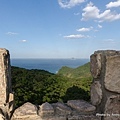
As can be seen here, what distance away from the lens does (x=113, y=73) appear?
7.05ft

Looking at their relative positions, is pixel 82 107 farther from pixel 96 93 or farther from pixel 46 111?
pixel 46 111

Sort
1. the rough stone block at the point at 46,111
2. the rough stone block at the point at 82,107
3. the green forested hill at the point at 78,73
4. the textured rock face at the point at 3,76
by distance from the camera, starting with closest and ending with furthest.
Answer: the textured rock face at the point at 3,76 → the rough stone block at the point at 46,111 → the rough stone block at the point at 82,107 → the green forested hill at the point at 78,73

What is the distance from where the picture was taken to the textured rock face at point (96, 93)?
2.29m

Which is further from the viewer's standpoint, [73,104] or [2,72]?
[73,104]

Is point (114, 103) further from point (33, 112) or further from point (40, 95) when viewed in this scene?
point (40, 95)

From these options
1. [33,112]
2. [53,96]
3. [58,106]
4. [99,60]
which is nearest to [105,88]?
[99,60]

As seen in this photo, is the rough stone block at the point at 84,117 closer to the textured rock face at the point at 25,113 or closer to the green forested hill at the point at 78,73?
the textured rock face at the point at 25,113

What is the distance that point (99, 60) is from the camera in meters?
2.27

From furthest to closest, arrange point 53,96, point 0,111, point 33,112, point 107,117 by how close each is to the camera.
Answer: point 53,96 → point 107,117 → point 33,112 → point 0,111

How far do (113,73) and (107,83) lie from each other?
126mm

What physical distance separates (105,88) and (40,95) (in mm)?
2182

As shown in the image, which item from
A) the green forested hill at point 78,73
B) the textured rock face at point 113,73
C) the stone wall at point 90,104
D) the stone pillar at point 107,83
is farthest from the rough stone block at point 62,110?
the green forested hill at point 78,73

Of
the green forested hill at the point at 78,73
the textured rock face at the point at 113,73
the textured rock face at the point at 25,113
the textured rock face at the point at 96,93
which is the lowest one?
the green forested hill at the point at 78,73

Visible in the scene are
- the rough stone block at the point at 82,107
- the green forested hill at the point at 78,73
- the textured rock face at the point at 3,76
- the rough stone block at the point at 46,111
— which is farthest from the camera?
the green forested hill at the point at 78,73
